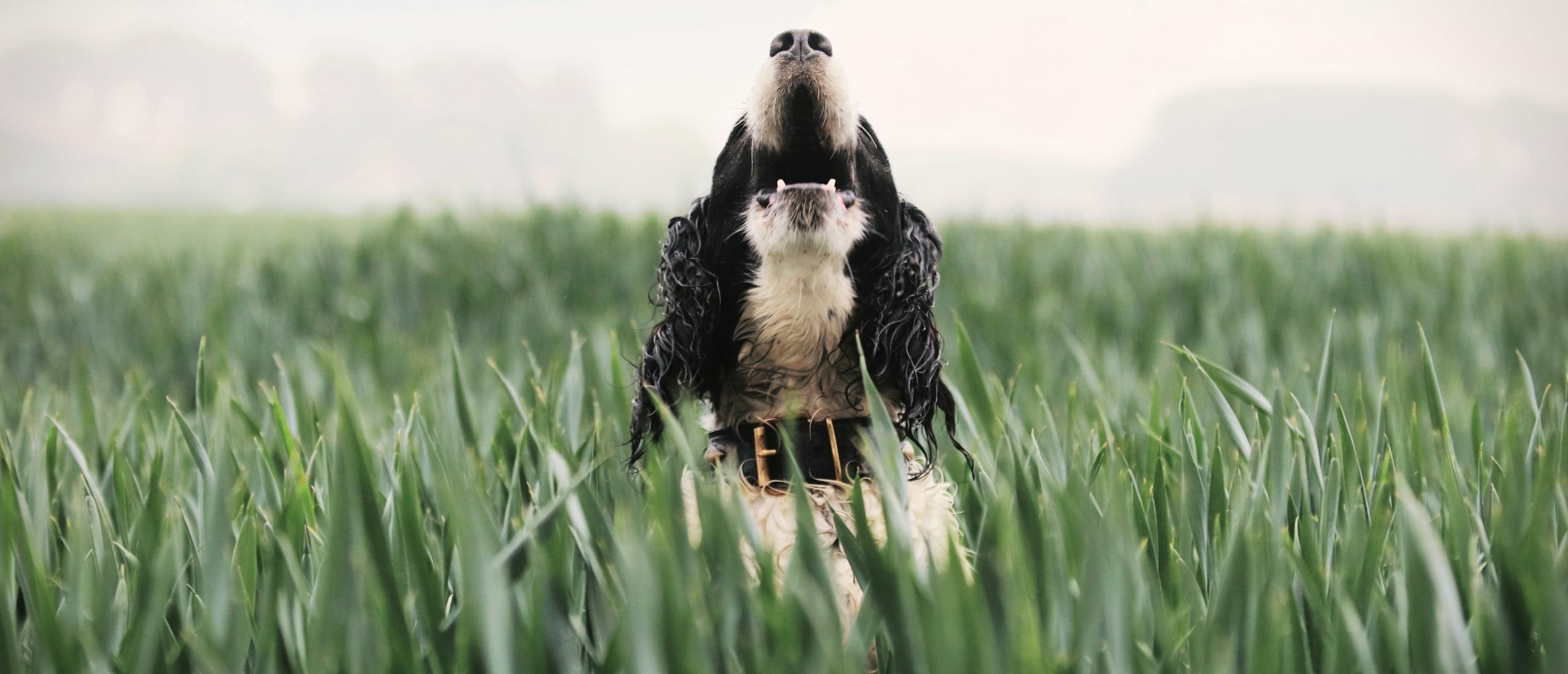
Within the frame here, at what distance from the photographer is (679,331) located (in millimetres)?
1590

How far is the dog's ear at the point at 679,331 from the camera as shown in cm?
159

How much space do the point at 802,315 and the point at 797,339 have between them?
4cm

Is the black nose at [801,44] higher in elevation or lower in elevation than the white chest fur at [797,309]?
higher

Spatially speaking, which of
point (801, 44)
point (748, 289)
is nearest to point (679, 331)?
point (748, 289)

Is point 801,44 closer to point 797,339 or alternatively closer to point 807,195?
point 807,195

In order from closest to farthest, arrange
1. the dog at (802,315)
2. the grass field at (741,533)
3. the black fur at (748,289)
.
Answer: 1. the grass field at (741,533)
2. the dog at (802,315)
3. the black fur at (748,289)

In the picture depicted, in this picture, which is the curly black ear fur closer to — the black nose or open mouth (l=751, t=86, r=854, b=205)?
open mouth (l=751, t=86, r=854, b=205)

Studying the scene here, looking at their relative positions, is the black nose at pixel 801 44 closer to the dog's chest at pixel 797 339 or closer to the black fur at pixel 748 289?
the black fur at pixel 748 289

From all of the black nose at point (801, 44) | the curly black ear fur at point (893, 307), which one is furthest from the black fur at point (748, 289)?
the black nose at point (801, 44)

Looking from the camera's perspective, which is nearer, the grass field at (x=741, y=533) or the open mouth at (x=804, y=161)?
the grass field at (x=741, y=533)

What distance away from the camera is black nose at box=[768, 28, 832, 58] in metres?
1.46

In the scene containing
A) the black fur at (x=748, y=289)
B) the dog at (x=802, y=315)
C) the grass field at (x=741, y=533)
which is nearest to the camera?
the grass field at (x=741, y=533)

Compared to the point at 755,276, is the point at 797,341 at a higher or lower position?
lower

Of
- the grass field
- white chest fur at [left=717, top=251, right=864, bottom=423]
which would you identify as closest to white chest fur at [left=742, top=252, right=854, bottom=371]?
white chest fur at [left=717, top=251, right=864, bottom=423]
